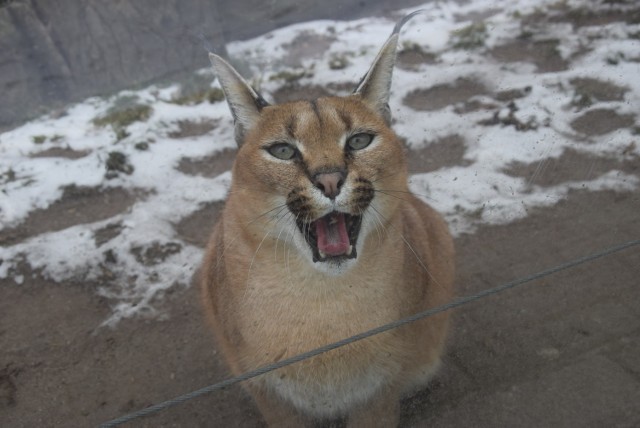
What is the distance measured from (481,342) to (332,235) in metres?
1.30

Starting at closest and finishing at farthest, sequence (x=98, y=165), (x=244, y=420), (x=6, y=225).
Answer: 1. (x=244, y=420)
2. (x=6, y=225)
3. (x=98, y=165)

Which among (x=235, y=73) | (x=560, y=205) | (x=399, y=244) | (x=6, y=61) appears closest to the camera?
(x=235, y=73)

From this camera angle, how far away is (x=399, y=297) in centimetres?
231

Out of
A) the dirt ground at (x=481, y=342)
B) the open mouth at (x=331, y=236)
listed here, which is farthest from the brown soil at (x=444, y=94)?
the open mouth at (x=331, y=236)

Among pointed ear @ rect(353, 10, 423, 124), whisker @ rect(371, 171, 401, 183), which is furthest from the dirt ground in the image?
pointed ear @ rect(353, 10, 423, 124)

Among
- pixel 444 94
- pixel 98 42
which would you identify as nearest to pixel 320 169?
pixel 444 94

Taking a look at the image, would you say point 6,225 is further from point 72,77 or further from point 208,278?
point 72,77

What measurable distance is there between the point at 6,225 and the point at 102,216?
69 centimetres

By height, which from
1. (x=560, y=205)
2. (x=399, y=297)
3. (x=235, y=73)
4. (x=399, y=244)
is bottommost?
(x=560, y=205)

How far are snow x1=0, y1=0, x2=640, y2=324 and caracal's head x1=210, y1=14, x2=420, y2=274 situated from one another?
165cm

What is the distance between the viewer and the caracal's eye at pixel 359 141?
6.96ft

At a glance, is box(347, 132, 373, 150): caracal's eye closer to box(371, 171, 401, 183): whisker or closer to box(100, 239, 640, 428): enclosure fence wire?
box(371, 171, 401, 183): whisker

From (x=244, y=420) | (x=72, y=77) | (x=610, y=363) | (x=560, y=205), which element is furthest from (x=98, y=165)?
(x=610, y=363)

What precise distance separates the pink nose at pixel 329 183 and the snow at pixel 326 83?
2.02 meters
